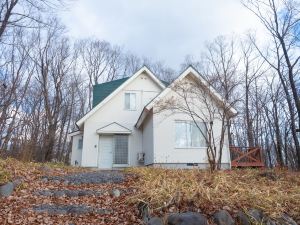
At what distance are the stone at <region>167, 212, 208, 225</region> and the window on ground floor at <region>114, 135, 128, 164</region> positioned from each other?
12.7 m

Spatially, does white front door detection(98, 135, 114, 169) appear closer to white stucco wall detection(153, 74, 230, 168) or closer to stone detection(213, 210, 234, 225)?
white stucco wall detection(153, 74, 230, 168)

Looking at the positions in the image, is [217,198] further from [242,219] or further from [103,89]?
[103,89]

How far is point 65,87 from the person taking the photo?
29062mm

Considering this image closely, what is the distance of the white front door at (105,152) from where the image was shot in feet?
57.3

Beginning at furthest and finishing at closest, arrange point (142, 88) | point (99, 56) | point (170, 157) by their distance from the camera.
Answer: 1. point (99, 56)
2. point (142, 88)
3. point (170, 157)

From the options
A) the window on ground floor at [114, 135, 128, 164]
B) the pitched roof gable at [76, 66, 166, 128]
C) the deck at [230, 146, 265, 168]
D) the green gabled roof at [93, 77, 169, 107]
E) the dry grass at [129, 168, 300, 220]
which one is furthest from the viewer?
the green gabled roof at [93, 77, 169, 107]

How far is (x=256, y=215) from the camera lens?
213 inches

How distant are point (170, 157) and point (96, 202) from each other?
8.43 metres

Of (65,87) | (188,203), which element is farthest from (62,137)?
(188,203)

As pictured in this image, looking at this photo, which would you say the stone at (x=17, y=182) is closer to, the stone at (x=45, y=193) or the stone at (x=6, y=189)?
the stone at (x=6, y=189)

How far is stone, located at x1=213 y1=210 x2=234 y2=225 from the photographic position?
512 cm

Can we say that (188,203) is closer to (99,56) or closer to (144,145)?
(144,145)

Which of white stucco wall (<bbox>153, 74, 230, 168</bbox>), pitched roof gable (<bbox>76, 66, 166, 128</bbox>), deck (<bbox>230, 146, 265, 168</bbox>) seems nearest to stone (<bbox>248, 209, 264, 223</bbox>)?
white stucco wall (<bbox>153, 74, 230, 168</bbox>)

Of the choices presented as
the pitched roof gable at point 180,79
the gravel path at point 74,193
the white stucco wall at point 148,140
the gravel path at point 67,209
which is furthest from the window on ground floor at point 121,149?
the gravel path at point 67,209
